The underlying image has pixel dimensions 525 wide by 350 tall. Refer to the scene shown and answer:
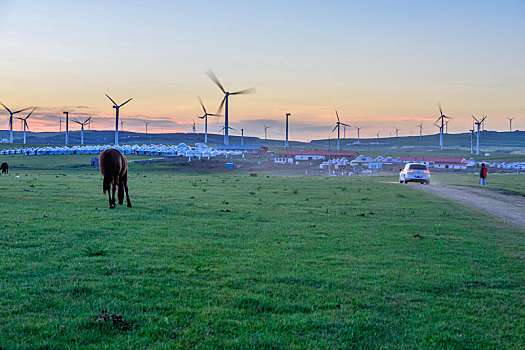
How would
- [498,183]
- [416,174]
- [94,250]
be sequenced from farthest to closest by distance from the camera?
1. [498,183]
2. [416,174]
3. [94,250]

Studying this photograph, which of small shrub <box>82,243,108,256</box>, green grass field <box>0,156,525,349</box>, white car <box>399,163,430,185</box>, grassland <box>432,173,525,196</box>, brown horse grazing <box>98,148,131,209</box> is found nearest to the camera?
green grass field <box>0,156,525,349</box>

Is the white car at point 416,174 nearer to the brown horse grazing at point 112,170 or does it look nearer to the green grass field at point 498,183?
the green grass field at point 498,183

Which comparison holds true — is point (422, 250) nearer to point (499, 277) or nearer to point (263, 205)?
point (499, 277)

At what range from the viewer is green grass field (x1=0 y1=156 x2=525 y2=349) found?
6.94 metres

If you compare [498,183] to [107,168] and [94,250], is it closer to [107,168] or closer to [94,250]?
[107,168]

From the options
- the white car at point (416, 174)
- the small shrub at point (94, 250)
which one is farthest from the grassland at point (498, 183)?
the small shrub at point (94, 250)

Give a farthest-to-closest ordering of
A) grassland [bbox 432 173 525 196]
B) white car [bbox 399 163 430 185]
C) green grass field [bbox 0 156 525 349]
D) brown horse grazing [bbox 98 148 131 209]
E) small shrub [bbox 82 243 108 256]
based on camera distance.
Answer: white car [bbox 399 163 430 185], grassland [bbox 432 173 525 196], brown horse grazing [bbox 98 148 131 209], small shrub [bbox 82 243 108 256], green grass field [bbox 0 156 525 349]

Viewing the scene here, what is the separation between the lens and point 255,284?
30.8 ft

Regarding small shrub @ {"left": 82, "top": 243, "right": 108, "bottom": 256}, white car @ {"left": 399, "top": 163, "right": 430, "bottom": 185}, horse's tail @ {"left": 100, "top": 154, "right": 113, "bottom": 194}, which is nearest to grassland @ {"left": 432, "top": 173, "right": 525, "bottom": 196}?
white car @ {"left": 399, "top": 163, "right": 430, "bottom": 185}

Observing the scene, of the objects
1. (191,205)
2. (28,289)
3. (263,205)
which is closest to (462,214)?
(263,205)

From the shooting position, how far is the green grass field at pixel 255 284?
6941 mm

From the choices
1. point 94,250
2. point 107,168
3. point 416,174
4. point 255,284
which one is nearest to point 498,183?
point 416,174

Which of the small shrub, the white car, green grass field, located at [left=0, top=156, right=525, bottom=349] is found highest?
the white car

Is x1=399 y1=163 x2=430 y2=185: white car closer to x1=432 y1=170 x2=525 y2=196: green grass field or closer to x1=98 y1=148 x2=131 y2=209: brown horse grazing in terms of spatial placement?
x1=432 y1=170 x2=525 y2=196: green grass field
